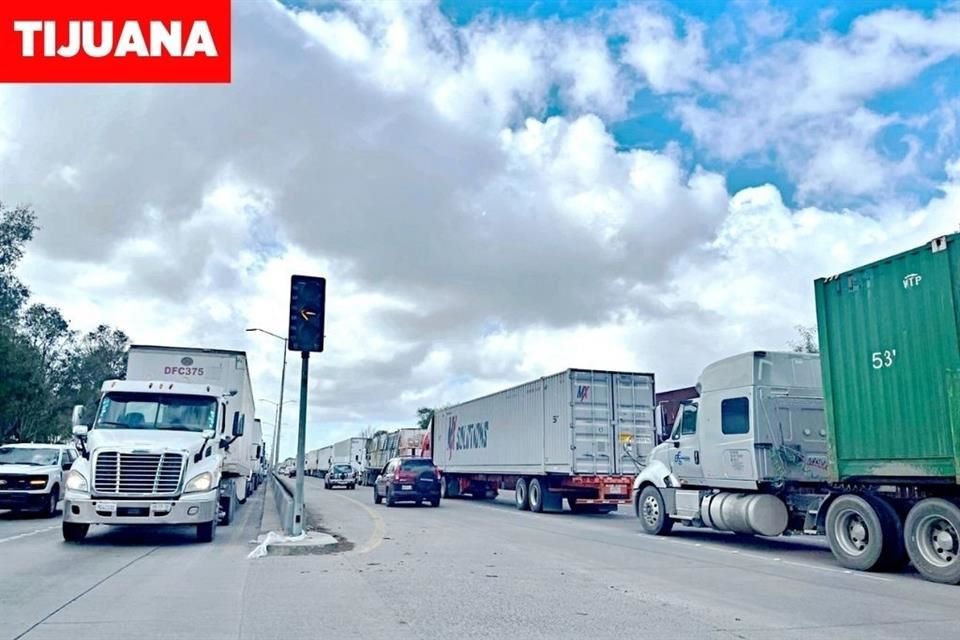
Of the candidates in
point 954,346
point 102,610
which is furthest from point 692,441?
point 102,610

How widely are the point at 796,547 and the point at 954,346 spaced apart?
21.3ft

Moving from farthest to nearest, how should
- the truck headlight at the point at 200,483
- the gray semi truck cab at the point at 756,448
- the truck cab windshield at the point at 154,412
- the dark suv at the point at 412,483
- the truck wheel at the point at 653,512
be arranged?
the dark suv at the point at 412,483, the truck wheel at the point at 653,512, the truck cab windshield at the point at 154,412, the gray semi truck cab at the point at 756,448, the truck headlight at the point at 200,483

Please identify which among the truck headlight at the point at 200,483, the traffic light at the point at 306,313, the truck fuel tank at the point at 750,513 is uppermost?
the traffic light at the point at 306,313

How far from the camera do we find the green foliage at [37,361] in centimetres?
3042

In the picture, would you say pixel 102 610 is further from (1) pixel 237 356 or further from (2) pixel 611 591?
(1) pixel 237 356

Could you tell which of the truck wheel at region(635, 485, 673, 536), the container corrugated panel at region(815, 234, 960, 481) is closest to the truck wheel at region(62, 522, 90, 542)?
the truck wheel at region(635, 485, 673, 536)

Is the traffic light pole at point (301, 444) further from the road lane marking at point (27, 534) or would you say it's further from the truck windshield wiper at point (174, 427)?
the road lane marking at point (27, 534)

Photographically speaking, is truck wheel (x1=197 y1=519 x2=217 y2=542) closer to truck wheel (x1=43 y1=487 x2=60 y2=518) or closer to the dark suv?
truck wheel (x1=43 y1=487 x2=60 y2=518)

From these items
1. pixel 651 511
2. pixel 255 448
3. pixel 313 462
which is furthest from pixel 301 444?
pixel 313 462

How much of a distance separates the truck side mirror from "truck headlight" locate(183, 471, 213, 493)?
186 centimetres

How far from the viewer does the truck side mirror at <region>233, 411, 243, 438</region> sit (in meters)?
15.5

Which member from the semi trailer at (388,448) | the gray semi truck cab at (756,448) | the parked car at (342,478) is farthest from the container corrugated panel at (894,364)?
the parked car at (342,478)

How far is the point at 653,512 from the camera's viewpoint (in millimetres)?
16828

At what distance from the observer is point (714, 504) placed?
14961 mm
